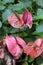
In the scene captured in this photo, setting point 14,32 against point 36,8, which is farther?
point 36,8

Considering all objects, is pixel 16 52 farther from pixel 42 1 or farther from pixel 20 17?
pixel 42 1

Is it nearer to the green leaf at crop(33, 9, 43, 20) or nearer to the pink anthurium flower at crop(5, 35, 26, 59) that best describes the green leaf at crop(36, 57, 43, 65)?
the pink anthurium flower at crop(5, 35, 26, 59)

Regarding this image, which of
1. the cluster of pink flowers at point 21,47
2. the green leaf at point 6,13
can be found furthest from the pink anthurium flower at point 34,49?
the green leaf at point 6,13

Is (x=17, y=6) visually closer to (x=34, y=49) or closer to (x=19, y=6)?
(x=19, y=6)

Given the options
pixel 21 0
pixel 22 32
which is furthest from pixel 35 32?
pixel 21 0

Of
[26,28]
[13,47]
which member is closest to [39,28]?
[26,28]
